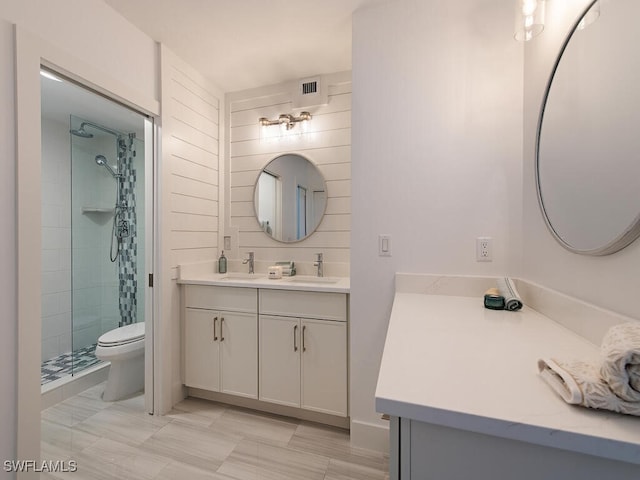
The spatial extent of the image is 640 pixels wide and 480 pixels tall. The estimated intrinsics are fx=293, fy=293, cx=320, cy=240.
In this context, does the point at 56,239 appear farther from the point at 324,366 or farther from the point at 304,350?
the point at 324,366

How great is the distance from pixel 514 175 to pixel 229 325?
199cm

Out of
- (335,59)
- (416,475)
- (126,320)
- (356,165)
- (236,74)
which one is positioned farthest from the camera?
(126,320)

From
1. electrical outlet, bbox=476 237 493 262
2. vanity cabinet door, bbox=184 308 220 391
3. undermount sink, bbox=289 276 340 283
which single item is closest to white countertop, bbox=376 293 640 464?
electrical outlet, bbox=476 237 493 262

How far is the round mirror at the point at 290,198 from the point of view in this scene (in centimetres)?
247

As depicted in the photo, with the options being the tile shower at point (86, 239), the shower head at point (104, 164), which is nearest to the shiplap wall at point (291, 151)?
the tile shower at point (86, 239)

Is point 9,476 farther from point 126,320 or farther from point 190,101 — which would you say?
point 190,101

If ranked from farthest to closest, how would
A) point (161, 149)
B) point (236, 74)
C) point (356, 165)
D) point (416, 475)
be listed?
point (236, 74) → point (161, 149) → point (356, 165) → point (416, 475)

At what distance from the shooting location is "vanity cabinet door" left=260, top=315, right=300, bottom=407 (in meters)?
1.96

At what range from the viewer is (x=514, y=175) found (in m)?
1.46

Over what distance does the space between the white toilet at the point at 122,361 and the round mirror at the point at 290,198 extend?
138 centimetres

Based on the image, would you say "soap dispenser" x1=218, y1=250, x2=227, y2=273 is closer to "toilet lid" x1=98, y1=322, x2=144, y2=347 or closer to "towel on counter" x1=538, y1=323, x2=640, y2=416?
"toilet lid" x1=98, y1=322, x2=144, y2=347

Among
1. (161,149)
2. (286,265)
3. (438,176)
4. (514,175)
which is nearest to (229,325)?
(286,265)

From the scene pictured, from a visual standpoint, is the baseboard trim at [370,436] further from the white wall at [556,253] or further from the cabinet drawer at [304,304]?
the white wall at [556,253]

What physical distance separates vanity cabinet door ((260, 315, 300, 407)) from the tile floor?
0.62ft
